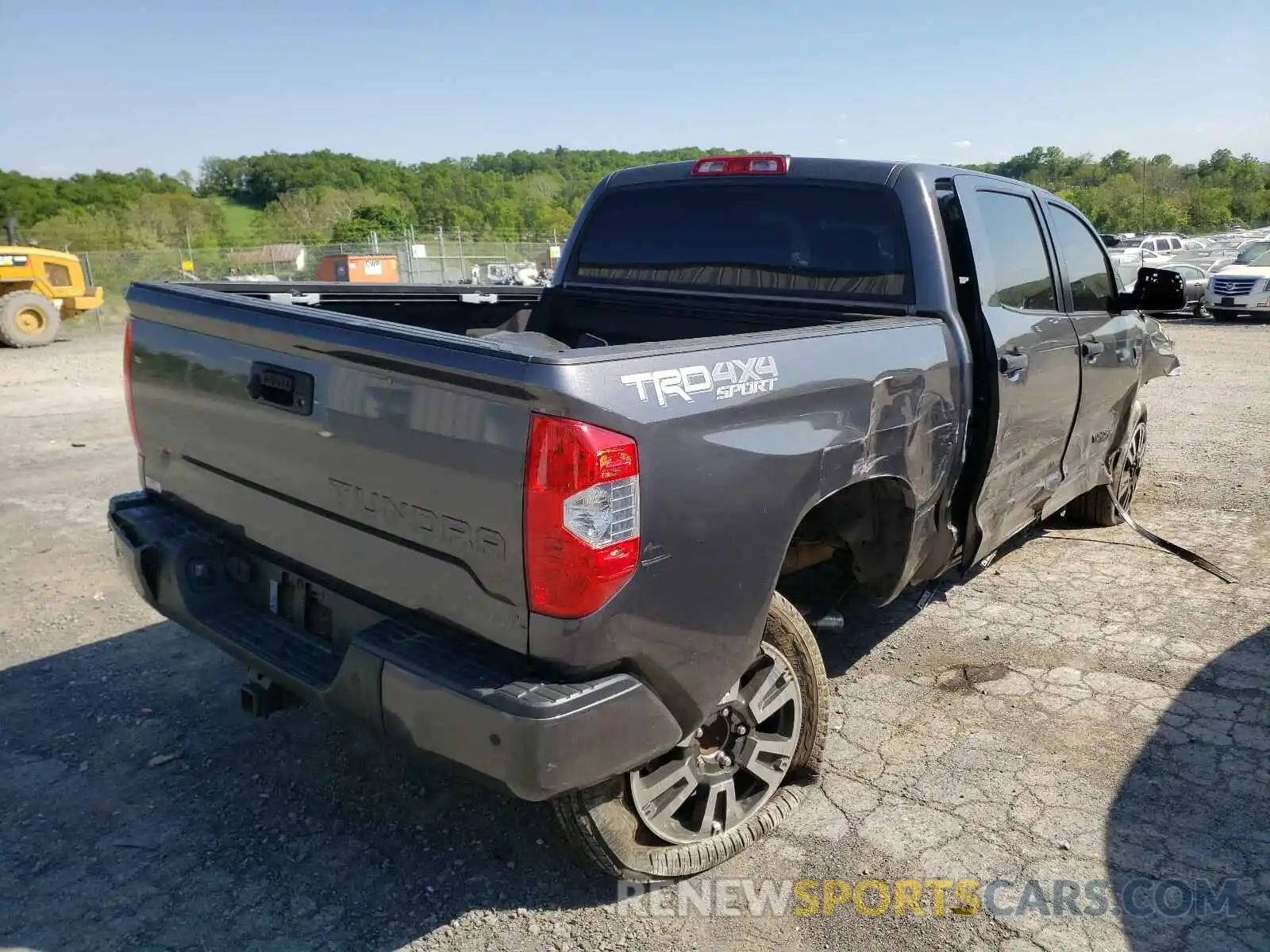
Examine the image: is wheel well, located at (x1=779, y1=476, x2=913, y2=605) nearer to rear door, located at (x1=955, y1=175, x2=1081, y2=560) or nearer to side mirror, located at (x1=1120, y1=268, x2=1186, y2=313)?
rear door, located at (x1=955, y1=175, x2=1081, y2=560)

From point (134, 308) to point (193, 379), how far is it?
1.62 feet

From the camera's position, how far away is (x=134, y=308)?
326cm

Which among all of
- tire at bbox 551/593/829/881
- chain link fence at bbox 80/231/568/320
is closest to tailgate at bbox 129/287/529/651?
tire at bbox 551/593/829/881

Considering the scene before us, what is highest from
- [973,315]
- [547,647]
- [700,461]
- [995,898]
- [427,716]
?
[973,315]

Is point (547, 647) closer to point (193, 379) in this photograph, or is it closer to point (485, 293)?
point (193, 379)

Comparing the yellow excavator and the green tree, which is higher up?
the green tree

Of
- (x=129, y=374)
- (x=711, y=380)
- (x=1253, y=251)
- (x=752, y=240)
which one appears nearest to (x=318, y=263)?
(x=1253, y=251)

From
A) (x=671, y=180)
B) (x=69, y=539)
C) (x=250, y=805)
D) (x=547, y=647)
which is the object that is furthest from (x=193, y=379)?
(x=69, y=539)

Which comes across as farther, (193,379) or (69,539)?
(69,539)

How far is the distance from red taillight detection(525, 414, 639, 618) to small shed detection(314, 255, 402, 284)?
82.8 ft

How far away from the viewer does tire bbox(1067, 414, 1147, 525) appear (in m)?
5.81

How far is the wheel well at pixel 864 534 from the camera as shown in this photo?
3.15m

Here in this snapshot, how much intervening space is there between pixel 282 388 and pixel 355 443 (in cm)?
37

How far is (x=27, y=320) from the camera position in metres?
17.8
